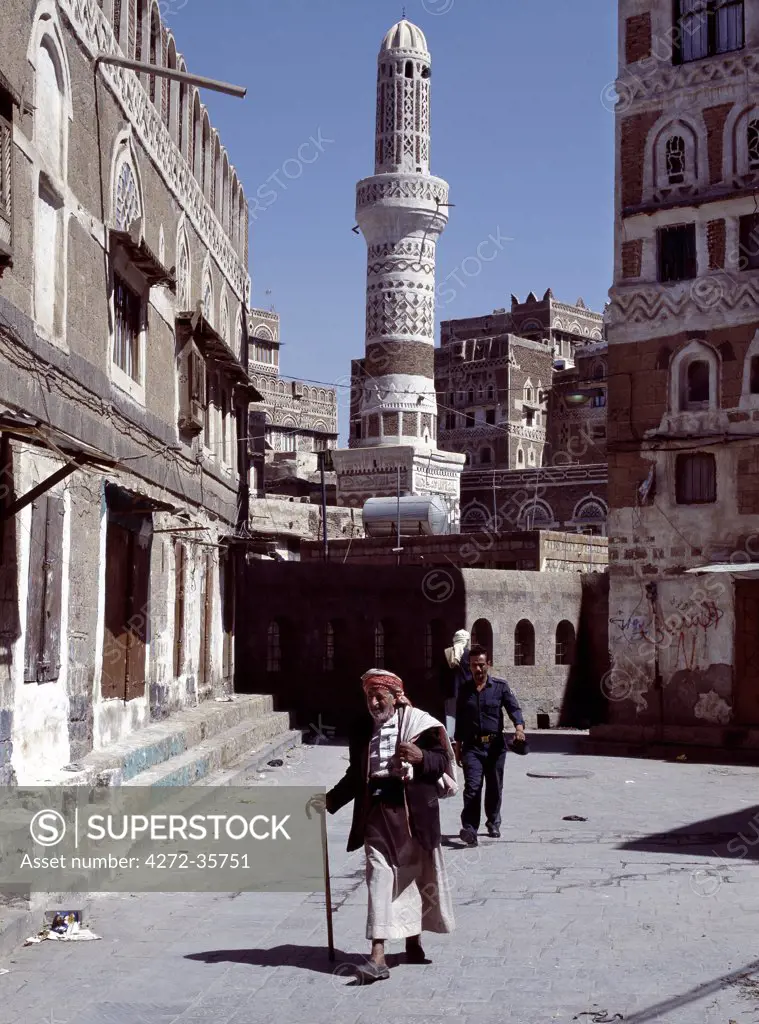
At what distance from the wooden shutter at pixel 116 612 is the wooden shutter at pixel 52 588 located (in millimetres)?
1813

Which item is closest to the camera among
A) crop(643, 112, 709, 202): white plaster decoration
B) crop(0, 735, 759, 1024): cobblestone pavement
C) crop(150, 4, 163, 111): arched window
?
crop(0, 735, 759, 1024): cobblestone pavement

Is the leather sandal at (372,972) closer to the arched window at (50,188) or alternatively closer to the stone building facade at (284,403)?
the arched window at (50,188)

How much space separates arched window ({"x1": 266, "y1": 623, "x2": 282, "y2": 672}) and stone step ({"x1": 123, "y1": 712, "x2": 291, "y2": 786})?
8.53 feet

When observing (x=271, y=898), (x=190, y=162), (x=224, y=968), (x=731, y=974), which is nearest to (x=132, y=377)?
(x=190, y=162)

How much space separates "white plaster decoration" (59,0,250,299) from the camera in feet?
38.2

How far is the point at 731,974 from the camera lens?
680cm

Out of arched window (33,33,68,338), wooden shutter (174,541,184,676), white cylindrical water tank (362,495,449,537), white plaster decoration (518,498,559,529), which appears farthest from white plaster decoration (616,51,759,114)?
white plaster decoration (518,498,559,529)

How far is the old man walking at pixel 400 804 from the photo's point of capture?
7.09m

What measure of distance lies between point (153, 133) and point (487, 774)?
7501mm

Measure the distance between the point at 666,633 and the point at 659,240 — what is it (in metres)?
5.49

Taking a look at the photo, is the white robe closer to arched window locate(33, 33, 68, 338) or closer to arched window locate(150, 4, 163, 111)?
arched window locate(33, 33, 68, 338)

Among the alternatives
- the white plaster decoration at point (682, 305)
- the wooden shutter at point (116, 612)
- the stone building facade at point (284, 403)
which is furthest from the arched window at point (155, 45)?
the stone building facade at point (284, 403)

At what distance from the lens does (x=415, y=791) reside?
7289mm

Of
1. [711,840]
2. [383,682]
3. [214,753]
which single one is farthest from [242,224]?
[383,682]
